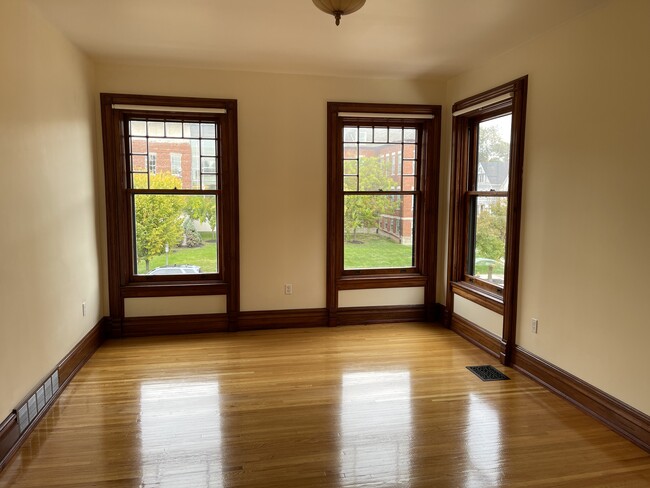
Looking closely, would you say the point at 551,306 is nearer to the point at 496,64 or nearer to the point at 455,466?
the point at 455,466

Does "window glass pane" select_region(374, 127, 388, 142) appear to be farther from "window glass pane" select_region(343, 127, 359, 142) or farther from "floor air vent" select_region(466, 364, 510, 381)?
"floor air vent" select_region(466, 364, 510, 381)

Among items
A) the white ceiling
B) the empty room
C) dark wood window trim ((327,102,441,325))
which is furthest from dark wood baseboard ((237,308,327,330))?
the white ceiling

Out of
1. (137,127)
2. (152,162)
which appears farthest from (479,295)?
(137,127)

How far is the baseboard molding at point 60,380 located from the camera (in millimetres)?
2363

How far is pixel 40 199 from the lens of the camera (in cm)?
293

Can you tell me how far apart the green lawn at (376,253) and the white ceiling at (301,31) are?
1688 millimetres

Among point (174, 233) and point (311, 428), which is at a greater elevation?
point (174, 233)

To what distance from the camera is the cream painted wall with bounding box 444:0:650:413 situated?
2582 mm

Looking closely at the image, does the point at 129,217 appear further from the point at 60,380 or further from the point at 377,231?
the point at 377,231

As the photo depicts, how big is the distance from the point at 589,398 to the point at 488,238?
164 centimetres

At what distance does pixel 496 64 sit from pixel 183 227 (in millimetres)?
3138

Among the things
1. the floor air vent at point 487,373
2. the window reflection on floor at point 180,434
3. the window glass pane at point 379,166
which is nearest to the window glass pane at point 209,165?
the window glass pane at point 379,166

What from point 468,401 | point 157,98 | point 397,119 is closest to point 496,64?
point 397,119

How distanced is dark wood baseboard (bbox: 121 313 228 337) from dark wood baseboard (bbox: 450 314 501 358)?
2.28m
